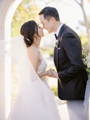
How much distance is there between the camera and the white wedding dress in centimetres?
343

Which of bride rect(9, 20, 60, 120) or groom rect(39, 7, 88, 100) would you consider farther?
bride rect(9, 20, 60, 120)

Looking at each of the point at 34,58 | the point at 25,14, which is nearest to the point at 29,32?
the point at 34,58

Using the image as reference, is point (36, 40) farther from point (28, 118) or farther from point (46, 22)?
point (28, 118)

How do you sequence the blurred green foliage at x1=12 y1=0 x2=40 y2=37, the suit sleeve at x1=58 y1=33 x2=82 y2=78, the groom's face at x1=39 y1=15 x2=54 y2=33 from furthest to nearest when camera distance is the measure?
the blurred green foliage at x1=12 y1=0 x2=40 y2=37, the groom's face at x1=39 y1=15 x2=54 y2=33, the suit sleeve at x1=58 y1=33 x2=82 y2=78

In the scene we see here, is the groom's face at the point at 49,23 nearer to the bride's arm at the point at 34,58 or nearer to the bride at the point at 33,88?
the bride at the point at 33,88

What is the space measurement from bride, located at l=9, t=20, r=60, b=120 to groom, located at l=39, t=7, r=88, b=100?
14 cm

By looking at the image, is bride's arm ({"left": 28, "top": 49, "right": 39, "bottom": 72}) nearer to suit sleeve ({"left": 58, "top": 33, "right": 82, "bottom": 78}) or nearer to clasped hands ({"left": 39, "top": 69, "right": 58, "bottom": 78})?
clasped hands ({"left": 39, "top": 69, "right": 58, "bottom": 78})

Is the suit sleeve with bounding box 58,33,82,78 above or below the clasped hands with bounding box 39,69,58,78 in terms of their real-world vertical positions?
above

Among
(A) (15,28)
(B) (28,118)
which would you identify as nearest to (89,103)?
(B) (28,118)

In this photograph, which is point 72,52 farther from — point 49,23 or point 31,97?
point 31,97

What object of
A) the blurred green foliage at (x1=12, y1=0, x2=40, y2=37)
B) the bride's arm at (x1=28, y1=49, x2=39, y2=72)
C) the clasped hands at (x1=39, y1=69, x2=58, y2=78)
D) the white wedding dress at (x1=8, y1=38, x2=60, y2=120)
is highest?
the blurred green foliage at (x1=12, y1=0, x2=40, y2=37)

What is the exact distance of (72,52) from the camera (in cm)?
320

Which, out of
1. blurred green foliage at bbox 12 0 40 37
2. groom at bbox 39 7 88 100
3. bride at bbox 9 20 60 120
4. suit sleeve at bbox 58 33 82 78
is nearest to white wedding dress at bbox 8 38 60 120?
bride at bbox 9 20 60 120

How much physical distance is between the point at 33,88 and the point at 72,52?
58cm
